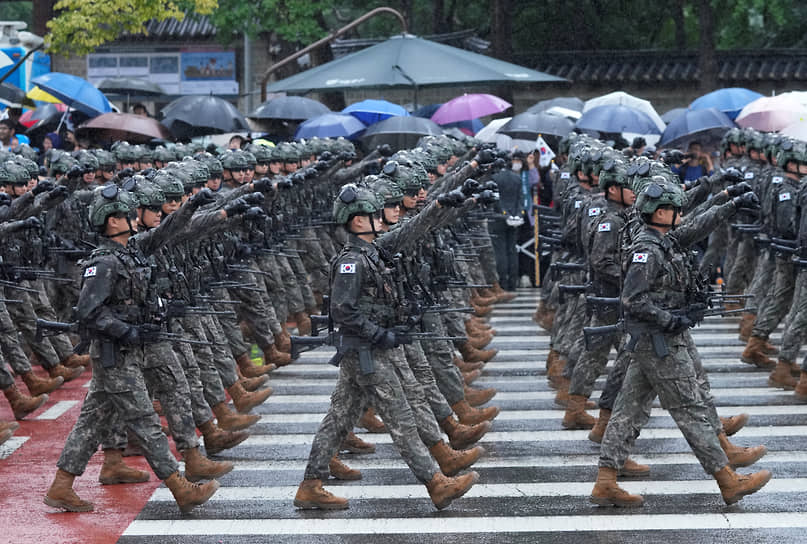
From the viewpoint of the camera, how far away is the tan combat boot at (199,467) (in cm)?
1021

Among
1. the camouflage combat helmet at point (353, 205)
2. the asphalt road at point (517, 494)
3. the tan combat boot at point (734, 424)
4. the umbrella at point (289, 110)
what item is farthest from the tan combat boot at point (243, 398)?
the umbrella at point (289, 110)

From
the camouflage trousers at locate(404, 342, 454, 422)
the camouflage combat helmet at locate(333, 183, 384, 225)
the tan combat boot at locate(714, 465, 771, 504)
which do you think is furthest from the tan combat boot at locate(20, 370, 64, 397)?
the tan combat boot at locate(714, 465, 771, 504)

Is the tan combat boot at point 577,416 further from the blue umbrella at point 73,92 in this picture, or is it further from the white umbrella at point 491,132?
the white umbrella at point 491,132

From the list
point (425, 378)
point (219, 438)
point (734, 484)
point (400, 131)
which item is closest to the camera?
point (734, 484)

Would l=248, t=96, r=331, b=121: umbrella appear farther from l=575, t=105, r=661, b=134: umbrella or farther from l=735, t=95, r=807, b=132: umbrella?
l=735, t=95, r=807, b=132: umbrella

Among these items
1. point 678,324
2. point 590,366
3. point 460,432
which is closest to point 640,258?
point 678,324

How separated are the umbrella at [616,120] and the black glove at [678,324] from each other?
528 inches

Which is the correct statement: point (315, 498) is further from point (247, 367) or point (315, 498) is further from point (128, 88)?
point (128, 88)

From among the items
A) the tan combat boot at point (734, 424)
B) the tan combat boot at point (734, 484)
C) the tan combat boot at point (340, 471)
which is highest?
the tan combat boot at point (734, 484)

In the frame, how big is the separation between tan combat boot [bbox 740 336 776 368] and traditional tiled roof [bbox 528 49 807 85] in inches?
770

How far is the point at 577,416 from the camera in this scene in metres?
12.1

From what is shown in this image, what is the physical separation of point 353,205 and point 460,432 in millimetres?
2292

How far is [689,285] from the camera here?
31.7 ft

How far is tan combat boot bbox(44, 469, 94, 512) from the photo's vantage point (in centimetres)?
957
